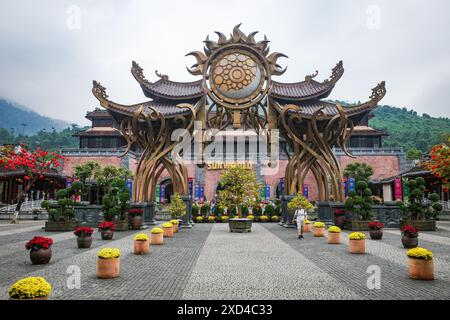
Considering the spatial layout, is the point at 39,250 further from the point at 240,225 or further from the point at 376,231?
the point at 376,231

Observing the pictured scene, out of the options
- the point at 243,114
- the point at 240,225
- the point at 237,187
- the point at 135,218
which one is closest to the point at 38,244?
the point at 135,218

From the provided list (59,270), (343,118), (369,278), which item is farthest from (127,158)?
(369,278)

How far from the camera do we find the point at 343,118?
64.3ft

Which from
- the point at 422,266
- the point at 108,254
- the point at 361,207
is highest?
the point at 361,207

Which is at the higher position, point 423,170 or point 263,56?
point 263,56

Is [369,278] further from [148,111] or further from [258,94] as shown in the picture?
[148,111]

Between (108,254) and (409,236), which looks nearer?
(108,254)

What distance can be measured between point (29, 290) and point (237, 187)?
598 inches

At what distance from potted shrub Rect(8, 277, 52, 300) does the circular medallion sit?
16.8m

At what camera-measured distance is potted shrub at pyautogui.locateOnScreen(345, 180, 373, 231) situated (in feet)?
61.4

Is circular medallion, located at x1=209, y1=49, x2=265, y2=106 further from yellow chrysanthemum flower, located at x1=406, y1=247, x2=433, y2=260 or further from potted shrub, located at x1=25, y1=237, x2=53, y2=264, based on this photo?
yellow chrysanthemum flower, located at x1=406, y1=247, x2=433, y2=260

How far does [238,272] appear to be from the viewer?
837cm

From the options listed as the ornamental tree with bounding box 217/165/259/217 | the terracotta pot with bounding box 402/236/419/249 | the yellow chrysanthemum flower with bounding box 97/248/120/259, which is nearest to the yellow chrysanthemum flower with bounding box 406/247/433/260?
the terracotta pot with bounding box 402/236/419/249
